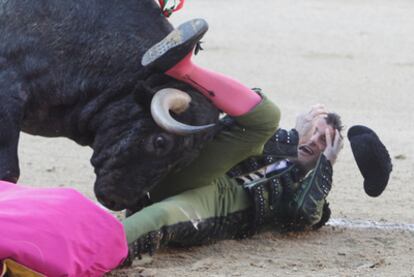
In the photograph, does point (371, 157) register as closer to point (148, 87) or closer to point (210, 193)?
point (210, 193)

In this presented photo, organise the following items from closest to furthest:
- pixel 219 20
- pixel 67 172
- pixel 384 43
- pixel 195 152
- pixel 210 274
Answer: pixel 210 274, pixel 195 152, pixel 67 172, pixel 384 43, pixel 219 20

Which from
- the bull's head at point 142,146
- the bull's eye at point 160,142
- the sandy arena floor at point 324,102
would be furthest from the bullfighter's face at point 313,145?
the bull's eye at point 160,142

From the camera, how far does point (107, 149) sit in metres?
4.16

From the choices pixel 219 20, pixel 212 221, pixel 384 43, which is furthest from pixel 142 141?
pixel 219 20

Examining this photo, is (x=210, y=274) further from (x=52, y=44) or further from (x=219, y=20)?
(x=219, y=20)

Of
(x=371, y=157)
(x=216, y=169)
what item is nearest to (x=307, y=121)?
(x=371, y=157)

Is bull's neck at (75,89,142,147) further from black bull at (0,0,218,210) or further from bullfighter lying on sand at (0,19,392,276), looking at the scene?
bullfighter lying on sand at (0,19,392,276)

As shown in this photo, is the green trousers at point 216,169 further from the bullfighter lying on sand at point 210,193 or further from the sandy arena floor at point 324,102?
the sandy arena floor at point 324,102

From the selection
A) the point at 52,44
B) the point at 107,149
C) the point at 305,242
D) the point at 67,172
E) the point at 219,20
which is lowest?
the point at 219,20

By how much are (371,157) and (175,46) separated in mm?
981

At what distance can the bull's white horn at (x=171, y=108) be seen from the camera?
3920 mm

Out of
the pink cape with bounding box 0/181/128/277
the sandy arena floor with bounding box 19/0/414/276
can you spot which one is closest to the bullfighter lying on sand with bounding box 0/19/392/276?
the pink cape with bounding box 0/181/128/277

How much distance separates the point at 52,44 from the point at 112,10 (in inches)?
10.6

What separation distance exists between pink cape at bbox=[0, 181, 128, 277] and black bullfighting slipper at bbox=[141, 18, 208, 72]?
27.2 inches
